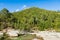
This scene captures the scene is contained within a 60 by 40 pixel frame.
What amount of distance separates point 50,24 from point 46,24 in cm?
165

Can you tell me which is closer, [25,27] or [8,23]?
[25,27]

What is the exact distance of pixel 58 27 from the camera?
67.9 metres

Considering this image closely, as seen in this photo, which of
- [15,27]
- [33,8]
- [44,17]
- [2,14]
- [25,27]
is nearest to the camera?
[25,27]

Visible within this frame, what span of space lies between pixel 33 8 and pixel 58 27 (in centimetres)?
6428

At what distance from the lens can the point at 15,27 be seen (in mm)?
67625

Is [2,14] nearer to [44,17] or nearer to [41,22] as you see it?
[41,22]

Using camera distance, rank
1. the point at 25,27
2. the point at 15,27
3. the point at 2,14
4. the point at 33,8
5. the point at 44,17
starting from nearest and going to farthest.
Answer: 1. the point at 25,27
2. the point at 15,27
3. the point at 2,14
4. the point at 44,17
5. the point at 33,8

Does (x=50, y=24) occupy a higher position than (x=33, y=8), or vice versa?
(x=33, y=8)

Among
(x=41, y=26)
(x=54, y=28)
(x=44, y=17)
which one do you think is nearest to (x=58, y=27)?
(x=54, y=28)

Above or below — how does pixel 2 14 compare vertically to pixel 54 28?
above

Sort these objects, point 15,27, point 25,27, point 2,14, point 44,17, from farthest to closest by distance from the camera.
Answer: point 44,17
point 2,14
point 15,27
point 25,27

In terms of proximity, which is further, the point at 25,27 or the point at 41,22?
the point at 41,22

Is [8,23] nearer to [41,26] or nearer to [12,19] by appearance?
[12,19]

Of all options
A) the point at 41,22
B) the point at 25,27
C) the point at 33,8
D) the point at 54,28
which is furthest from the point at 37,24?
the point at 33,8
